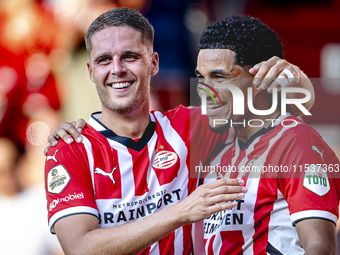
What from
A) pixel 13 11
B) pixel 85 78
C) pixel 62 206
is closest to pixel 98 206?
pixel 62 206

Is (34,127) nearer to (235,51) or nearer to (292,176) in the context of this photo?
(235,51)

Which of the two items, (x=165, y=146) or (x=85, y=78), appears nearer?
(x=165, y=146)

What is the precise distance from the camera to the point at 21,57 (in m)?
5.57

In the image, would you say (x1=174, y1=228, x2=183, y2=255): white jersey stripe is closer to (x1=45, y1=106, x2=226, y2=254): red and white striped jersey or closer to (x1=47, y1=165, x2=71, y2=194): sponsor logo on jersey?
(x1=45, y1=106, x2=226, y2=254): red and white striped jersey

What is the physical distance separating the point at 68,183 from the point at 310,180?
4.29ft

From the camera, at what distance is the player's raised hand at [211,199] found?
1774mm

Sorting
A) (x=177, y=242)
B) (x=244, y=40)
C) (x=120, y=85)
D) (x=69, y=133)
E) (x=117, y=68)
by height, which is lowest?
(x=177, y=242)

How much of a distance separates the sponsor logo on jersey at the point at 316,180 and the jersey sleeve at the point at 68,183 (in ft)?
3.76

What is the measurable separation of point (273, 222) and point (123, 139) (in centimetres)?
103

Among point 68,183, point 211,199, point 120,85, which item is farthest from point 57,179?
point 211,199

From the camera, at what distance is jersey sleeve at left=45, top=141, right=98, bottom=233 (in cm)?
210

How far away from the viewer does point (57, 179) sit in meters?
2.20

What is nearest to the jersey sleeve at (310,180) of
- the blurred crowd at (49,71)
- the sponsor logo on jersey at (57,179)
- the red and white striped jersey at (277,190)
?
the red and white striped jersey at (277,190)

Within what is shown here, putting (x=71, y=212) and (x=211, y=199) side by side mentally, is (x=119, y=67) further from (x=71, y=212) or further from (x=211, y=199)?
(x=211, y=199)
